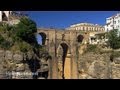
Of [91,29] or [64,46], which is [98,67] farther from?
[91,29]

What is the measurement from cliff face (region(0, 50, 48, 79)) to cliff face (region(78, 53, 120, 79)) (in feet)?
11.9

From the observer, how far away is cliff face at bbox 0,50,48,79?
12055mm

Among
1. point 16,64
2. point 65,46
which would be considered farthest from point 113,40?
point 16,64

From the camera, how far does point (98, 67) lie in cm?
1700

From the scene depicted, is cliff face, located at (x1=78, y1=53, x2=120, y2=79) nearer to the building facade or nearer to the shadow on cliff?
the building facade

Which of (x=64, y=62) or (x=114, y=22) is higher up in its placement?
(x=114, y=22)


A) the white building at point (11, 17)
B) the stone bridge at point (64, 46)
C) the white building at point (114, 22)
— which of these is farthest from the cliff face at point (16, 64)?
the white building at point (114, 22)

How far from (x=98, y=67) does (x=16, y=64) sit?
5640mm

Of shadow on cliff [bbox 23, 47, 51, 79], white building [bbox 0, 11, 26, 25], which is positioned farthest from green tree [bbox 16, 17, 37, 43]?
white building [bbox 0, 11, 26, 25]

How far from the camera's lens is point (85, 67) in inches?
714

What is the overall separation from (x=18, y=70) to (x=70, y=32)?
7.64 m

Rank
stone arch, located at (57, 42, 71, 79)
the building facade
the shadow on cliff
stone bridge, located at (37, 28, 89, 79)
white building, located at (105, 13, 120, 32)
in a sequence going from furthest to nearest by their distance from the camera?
Result: white building, located at (105, 13, 120, 32) < the building facade < stone arch, located at (57, 42, 71, 79) < stone bridge, located at (37, 28, 89, 79) < the shadow on cliff
